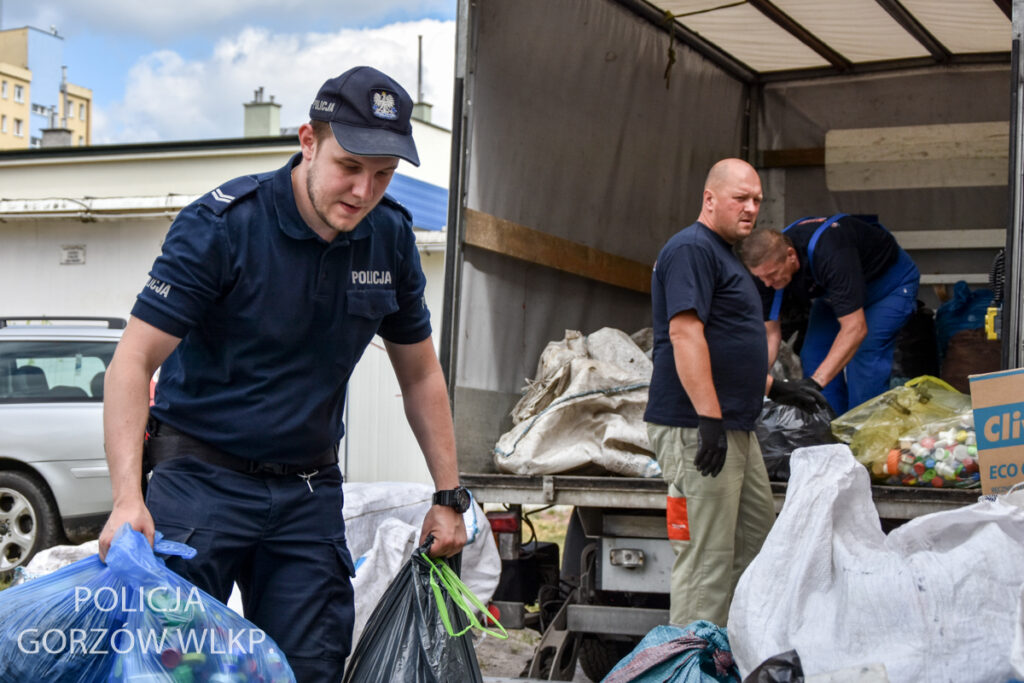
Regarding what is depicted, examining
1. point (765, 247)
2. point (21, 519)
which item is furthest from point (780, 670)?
point (21, 519)

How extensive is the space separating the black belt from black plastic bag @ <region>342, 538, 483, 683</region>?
38 centimetres

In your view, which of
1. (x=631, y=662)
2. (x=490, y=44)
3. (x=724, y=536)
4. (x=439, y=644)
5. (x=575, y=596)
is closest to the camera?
(x=439, y=644)

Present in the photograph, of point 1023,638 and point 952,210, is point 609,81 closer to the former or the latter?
point 952,210

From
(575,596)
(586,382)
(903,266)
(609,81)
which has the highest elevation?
(609,81)

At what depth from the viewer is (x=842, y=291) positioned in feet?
18.1

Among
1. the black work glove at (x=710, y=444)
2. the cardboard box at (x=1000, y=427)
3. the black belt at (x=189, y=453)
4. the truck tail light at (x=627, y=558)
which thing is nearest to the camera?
the black belt at (x=189, y=453)

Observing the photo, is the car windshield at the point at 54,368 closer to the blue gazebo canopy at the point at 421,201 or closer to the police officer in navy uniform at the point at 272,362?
the blue gazebo canopy at the point at 421,201

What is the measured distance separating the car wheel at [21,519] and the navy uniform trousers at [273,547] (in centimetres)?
585

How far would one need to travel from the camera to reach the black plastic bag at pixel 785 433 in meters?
4.49

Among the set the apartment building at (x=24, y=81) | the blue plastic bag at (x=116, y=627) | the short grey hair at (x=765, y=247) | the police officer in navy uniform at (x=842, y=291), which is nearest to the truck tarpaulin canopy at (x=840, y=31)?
the police officer in navy uniform at (x=842, y=291)

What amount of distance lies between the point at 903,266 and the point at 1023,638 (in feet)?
12.5

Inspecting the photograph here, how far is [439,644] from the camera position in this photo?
8.51ft

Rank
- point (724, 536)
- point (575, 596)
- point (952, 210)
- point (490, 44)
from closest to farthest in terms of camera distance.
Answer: point (724, 536)
point (575, 596)
point (490, 44)
point (952, 210)

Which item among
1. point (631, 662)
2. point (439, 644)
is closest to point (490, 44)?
point (631, 662)
